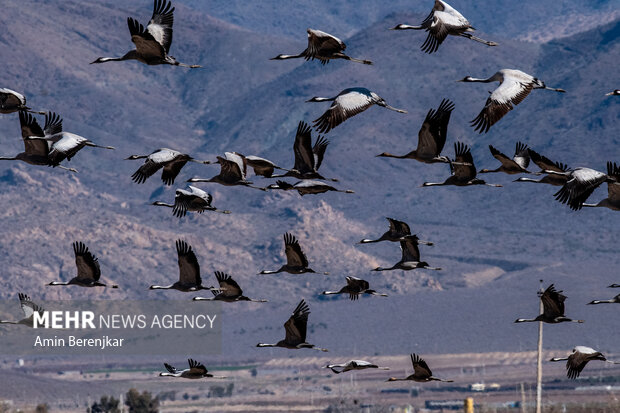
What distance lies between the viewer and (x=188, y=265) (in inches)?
1730

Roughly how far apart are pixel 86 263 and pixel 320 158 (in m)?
7.32

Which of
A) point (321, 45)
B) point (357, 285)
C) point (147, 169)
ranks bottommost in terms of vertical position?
point (357, 285)

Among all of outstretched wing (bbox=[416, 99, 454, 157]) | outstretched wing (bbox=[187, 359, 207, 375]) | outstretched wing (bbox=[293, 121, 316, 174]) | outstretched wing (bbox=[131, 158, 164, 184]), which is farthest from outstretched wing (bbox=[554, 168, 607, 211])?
outstretched wing (bbox=[131, 158, 164, 184])

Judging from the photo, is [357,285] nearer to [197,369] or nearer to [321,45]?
[197,369]

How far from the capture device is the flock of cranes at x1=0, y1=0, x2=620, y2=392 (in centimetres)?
3534

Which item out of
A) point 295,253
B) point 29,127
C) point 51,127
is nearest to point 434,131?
point 295,253

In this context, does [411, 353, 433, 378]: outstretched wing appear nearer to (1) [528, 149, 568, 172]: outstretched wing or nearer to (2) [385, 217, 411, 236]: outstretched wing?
(2) [385, 217, 411, 236]: outstretched wing

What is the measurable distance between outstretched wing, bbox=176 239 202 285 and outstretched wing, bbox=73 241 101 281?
95.7 inches

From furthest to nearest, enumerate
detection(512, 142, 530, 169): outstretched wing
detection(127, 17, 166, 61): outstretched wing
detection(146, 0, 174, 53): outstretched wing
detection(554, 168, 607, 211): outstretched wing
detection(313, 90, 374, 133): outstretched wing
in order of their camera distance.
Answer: detection(512, 142, 530, 169): outstretched wing < detection(146, 0, 174, 53): outstretched wing < detection(127, 17, 166, 61): outstretched wing < detection(313, 90, 374, 133): outstretched wing < detection(554, 168, 607, 211): outstretched wing

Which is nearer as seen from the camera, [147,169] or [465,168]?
[147,169]

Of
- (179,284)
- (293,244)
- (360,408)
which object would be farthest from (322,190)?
(360,408)

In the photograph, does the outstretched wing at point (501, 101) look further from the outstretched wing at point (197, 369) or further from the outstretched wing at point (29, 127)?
the outstretched wing at point (29, 127)

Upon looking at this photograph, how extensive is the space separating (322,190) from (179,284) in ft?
15.6

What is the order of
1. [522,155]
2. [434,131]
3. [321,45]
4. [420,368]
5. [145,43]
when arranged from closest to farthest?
[321,45]
[434,131]
[145,43]
[420,368]
[522,155]
